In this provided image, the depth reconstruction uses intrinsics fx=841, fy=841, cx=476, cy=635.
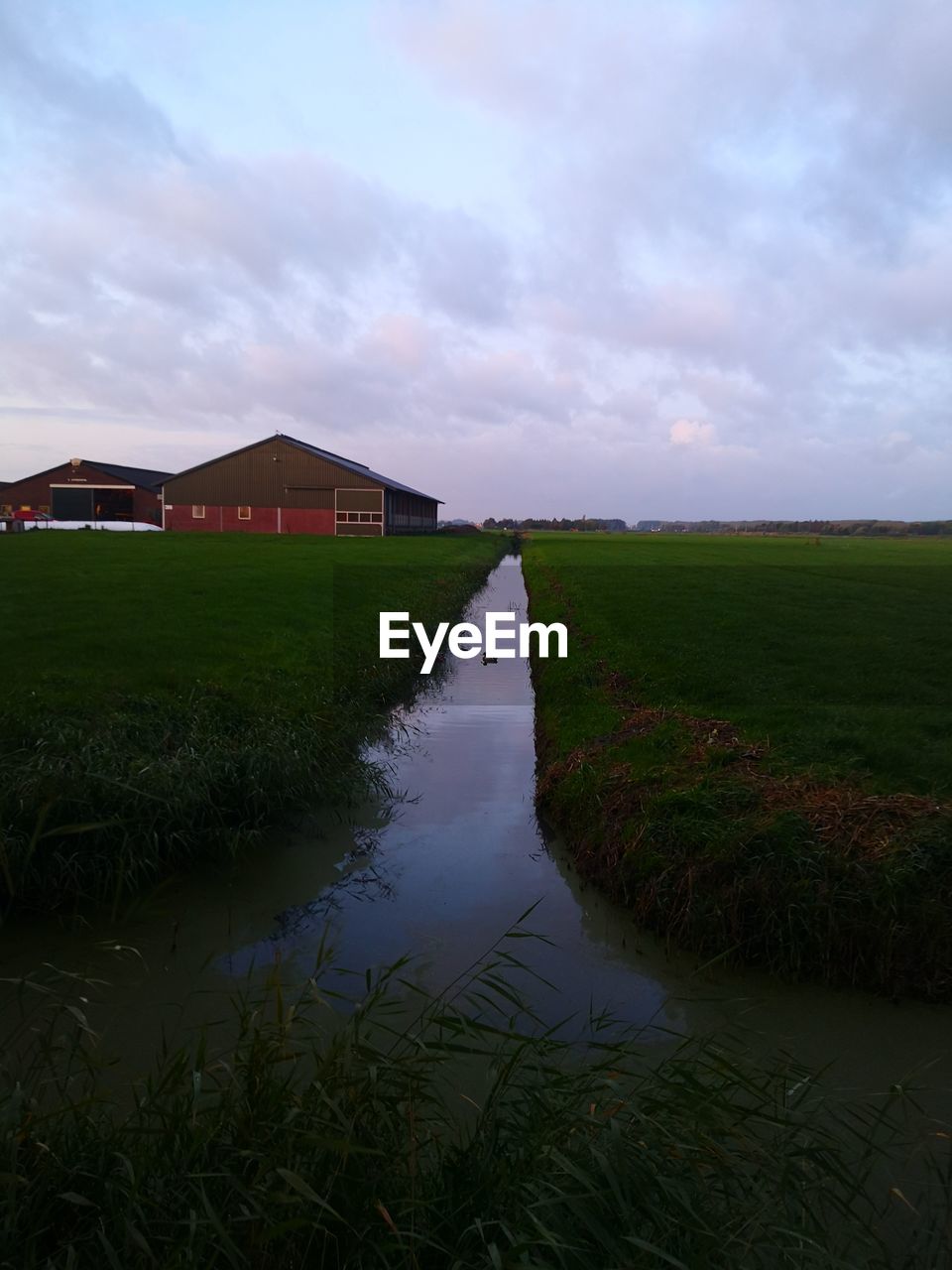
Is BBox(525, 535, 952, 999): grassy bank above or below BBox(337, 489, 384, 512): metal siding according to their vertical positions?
below

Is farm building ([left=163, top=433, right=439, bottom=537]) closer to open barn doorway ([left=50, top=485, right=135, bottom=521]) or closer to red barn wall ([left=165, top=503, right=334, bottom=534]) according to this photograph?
red barn wall ([left=165, top=503, right=334, bottom=534])

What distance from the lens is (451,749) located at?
11.4 meters

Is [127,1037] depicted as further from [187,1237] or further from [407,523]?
[407,523]

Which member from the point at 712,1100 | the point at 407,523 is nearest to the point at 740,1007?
the point at 712,1100

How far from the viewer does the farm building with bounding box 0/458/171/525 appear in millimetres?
65625

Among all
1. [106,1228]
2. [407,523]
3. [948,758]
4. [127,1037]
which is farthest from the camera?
[407,523]

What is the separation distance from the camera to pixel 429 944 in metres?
6.01

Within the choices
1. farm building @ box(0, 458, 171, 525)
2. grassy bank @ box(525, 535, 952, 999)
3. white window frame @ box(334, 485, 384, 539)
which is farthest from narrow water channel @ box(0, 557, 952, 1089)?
farm building @ box(0, 458, 171, 525)

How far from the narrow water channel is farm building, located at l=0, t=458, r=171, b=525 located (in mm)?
63011

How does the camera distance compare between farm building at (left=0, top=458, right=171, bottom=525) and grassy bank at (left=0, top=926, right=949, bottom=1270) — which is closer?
grassy bank at (left=0, top=926, right=949, bottom=1270)

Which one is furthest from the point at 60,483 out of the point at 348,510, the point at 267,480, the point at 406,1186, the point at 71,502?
the point at 406,1186

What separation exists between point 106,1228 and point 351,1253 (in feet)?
2.76

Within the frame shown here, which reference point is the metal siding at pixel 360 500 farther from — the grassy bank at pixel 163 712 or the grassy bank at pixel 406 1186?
the grassy bank at pixel 406 1186

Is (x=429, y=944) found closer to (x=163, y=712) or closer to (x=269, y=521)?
(x=163, y=712)
